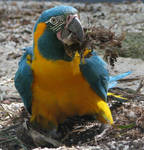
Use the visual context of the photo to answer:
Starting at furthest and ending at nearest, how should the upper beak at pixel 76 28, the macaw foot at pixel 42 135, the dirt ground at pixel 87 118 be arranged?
the macaw foot at pixel 42 135 < the dirt ground at pixel 87 118 < the upper beak at pixel 76 28

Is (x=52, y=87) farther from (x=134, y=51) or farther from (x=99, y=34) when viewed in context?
(x=134, y=51)

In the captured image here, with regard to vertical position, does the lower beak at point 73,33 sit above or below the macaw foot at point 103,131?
above

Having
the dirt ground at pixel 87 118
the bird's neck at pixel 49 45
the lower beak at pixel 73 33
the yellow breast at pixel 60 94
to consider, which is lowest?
the dirt ground at pixel 87 118

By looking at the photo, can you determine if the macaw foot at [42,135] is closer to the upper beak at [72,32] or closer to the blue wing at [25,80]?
the blue wing at [25,80]

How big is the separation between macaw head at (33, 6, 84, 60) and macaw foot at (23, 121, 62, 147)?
2.08 ft

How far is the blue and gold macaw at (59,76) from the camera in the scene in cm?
217

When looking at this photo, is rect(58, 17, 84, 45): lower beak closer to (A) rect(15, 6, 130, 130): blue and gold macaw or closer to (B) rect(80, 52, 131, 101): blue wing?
(A) rect(15, 6, 130, 130): blue and gold macaw

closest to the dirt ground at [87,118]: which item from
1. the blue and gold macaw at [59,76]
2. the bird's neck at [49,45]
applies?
the blue and gold macaw at [59,76]

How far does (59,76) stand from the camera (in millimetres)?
2307

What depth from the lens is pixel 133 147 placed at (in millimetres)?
2076

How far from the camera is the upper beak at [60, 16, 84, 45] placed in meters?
2.09

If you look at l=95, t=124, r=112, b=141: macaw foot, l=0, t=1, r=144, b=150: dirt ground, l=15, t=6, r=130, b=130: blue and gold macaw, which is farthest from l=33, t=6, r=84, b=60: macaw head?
l=95, t=124, r=112, b=141: macaw foot

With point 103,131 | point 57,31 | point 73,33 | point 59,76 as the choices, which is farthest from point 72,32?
point 103,131

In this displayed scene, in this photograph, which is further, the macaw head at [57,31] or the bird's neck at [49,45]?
the bird's neck at [49,45]
